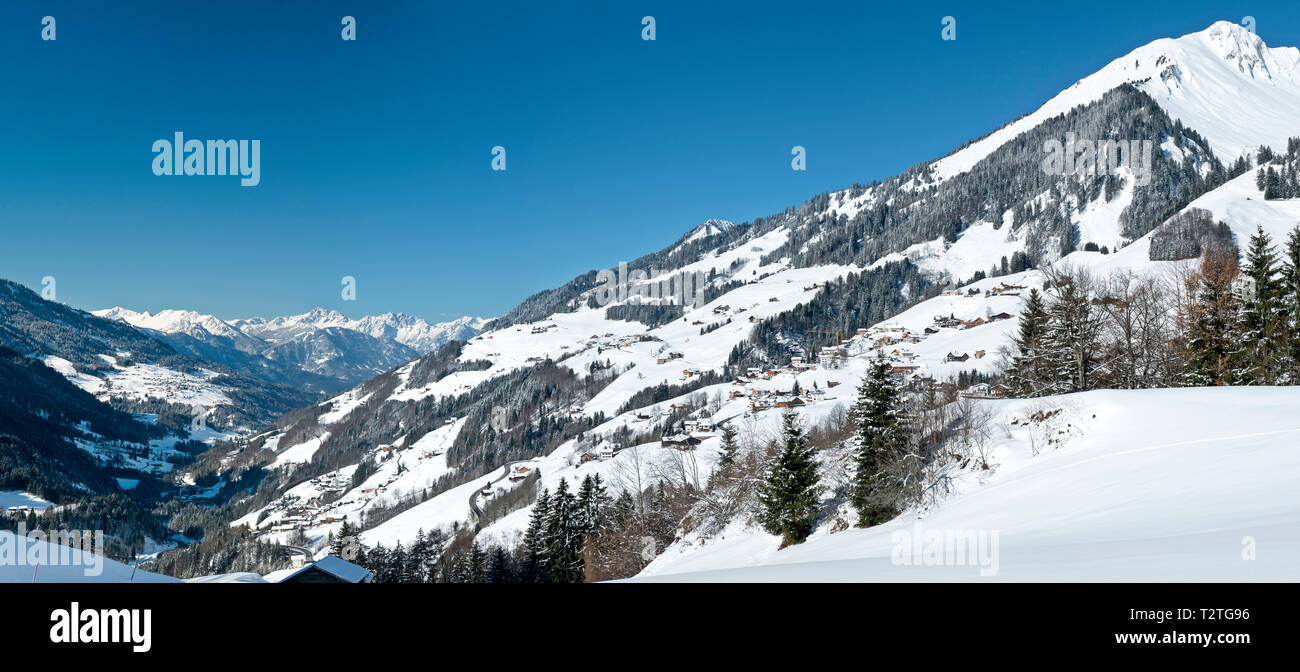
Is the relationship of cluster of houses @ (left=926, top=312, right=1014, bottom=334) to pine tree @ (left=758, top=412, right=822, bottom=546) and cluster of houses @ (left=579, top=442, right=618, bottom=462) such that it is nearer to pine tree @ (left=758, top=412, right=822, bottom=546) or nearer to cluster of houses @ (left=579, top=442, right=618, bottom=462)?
cluster of houses @ (left=579, top=442, right=618, bottom=462)

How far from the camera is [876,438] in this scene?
96.9 feet

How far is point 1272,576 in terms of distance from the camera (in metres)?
3.87

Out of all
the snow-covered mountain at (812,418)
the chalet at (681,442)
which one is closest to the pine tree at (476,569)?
the snow-covered mountain at (812,418)

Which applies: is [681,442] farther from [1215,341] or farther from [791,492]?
[1215,341]

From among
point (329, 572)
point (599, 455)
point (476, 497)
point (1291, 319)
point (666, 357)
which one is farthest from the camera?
point (666, 357)

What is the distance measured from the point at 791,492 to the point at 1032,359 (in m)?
19.4

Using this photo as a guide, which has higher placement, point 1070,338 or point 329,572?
point 1070,338

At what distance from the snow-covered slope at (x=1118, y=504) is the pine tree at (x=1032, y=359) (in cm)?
866

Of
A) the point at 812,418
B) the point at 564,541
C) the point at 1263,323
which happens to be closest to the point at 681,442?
the point at 812,418

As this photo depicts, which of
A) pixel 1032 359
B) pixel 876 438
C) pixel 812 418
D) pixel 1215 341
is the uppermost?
pixel 1215 341

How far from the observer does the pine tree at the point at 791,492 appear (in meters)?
30.7

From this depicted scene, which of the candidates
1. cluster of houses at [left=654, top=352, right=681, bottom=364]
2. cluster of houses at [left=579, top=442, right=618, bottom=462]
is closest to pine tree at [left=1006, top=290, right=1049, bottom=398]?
cluster of houses at [left=579, top=442, right=618, bottom=462]
